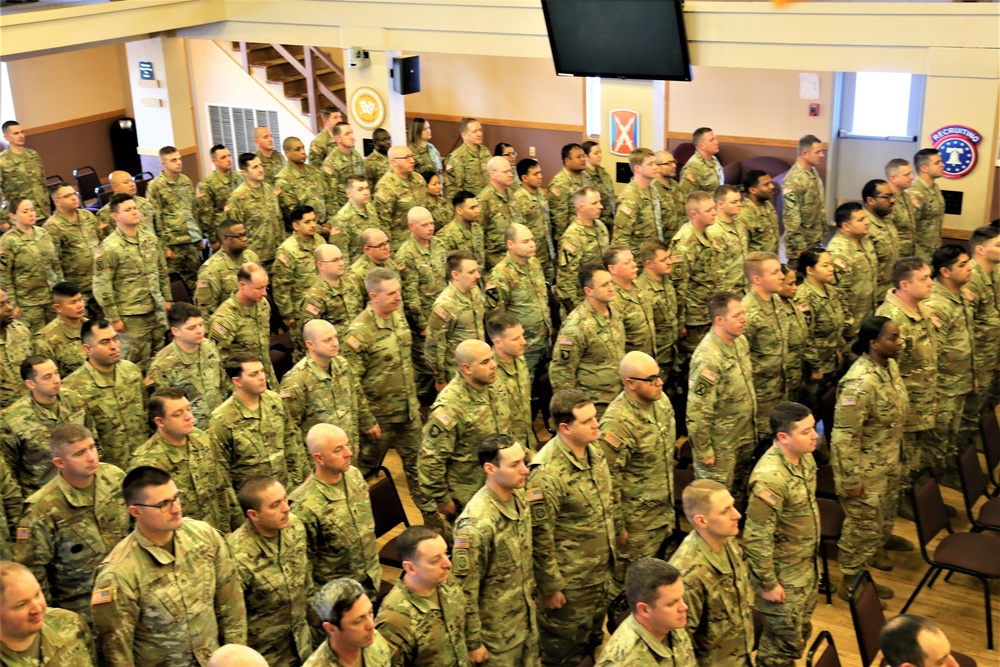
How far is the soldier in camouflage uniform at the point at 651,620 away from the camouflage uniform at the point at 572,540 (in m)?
0.89

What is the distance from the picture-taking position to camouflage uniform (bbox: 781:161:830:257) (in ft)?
28.0

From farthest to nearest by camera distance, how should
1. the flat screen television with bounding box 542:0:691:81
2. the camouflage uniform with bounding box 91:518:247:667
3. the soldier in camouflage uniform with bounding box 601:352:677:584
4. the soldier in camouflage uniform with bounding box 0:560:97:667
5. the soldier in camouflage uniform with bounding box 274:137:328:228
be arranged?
the soldier in camouflage uniform with bounding box 274:137:328:228 → the flat screen television with bounding box 542:0:691:81 → the soldier in camouflage uniform with bounding box 601:352:677:584 → the camouflage uniform with bounding box 91:518:247:667 → the soldier in camouflage uniform with bounding box 0:560:97:667

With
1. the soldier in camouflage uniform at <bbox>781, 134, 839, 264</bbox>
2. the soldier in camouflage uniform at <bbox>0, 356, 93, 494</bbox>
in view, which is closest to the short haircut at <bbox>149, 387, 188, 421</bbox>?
the soldier in camouflage uniform at <bbox>0, 356, 93, 494</bbox>

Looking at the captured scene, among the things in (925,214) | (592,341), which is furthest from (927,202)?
(592,341)

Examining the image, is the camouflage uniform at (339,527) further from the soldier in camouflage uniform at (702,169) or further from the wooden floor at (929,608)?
the soldier in camouflage uniform at (702,169)

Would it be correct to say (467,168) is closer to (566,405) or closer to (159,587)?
(566,405)

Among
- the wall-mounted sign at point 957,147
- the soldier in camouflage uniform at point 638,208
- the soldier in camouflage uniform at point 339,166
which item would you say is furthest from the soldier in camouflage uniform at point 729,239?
the soldier in camouflage uniform at point 339,166

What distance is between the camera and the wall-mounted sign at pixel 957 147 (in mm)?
8188

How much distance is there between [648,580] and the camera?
3.65 m

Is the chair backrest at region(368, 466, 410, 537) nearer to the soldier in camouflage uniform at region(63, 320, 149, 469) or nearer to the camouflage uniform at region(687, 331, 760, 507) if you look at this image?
the soldier in camouflage uniform at region(63, 320, 149, 469)

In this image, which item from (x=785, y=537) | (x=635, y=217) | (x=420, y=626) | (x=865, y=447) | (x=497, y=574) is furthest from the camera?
(x=635, y=217)

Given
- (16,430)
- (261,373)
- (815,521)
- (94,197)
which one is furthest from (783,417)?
(94,197)

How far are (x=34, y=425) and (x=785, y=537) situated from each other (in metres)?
3.68

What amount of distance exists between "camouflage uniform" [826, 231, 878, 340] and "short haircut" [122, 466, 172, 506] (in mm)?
4544
